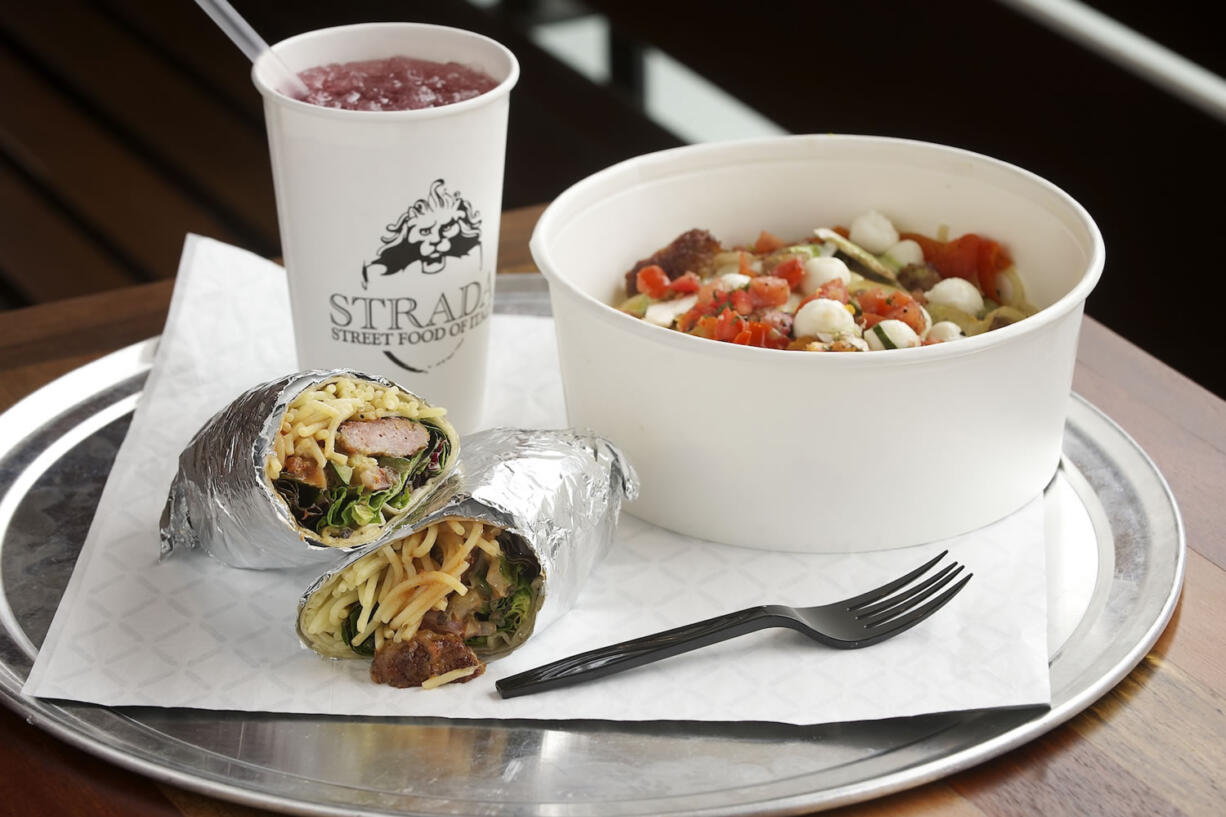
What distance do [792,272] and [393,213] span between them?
0.55 m

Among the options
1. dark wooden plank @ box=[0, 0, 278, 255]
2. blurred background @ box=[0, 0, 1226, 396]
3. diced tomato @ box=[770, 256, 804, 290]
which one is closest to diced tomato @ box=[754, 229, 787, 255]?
diced tomato @ box=[770, 256, 804, 290]

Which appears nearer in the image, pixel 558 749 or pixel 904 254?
pixel 558 749

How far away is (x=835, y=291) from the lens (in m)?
1.78

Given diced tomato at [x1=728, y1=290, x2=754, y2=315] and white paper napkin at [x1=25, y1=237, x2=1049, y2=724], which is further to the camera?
diced tomato at [x1=728, y1=290, x2=754, y2=315]

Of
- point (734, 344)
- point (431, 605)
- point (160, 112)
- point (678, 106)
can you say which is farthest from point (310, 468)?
point (678, 106)

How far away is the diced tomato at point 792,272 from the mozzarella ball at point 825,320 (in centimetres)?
14

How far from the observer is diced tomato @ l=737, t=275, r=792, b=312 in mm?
1788

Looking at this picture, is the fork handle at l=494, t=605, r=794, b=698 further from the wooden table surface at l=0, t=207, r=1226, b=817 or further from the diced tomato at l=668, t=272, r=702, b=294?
the diced tomato at l=668, t=272, r=702, b=294

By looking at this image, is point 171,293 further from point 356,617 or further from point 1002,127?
point 1002,127

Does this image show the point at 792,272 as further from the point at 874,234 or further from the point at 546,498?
the point at 546,498

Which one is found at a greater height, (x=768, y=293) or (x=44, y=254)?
(x=768, y=293)

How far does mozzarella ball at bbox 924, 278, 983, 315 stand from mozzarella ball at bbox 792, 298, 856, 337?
232 mm

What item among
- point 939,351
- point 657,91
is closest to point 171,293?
point 939,351

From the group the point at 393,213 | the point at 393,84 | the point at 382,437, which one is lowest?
the point at 382,437
